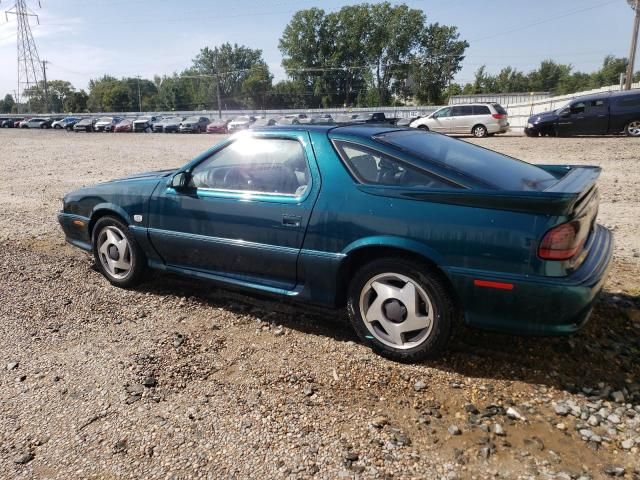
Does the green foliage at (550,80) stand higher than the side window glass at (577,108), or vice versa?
the green foliage at (550,80)

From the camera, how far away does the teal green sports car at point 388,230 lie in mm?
2652

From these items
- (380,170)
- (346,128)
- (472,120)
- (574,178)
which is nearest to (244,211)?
(346,128)

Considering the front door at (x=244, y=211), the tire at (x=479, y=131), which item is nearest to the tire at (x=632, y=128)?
the tire at (x=479, y=131)

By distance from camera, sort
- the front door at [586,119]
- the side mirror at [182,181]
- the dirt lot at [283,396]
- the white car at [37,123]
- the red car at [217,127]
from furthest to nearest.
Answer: the white car at [37,123] → the red car at [217,127] → the front door at [586,119] → the side mirror at [182,181] → the dirt lot at [283,396]

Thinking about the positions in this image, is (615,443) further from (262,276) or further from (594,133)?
(594,133)

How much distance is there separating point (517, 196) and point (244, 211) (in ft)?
6.11

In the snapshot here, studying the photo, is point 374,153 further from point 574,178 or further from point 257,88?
point 257,88

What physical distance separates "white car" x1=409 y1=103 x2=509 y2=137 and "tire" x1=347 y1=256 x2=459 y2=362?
2157 cm

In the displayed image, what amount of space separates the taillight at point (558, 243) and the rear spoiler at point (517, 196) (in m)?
0.09

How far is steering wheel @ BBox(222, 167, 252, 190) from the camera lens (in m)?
3.72

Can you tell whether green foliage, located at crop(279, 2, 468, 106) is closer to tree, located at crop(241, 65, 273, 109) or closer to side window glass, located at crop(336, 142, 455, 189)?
tree, located at crop(241, 65, 273, 109)

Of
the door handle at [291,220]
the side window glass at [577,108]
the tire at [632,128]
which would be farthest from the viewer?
the side window glass at [577,108]

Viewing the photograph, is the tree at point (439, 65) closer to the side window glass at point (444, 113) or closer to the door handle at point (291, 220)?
the side window glass at point (444, 113)

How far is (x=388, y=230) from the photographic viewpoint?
9.77 ft
